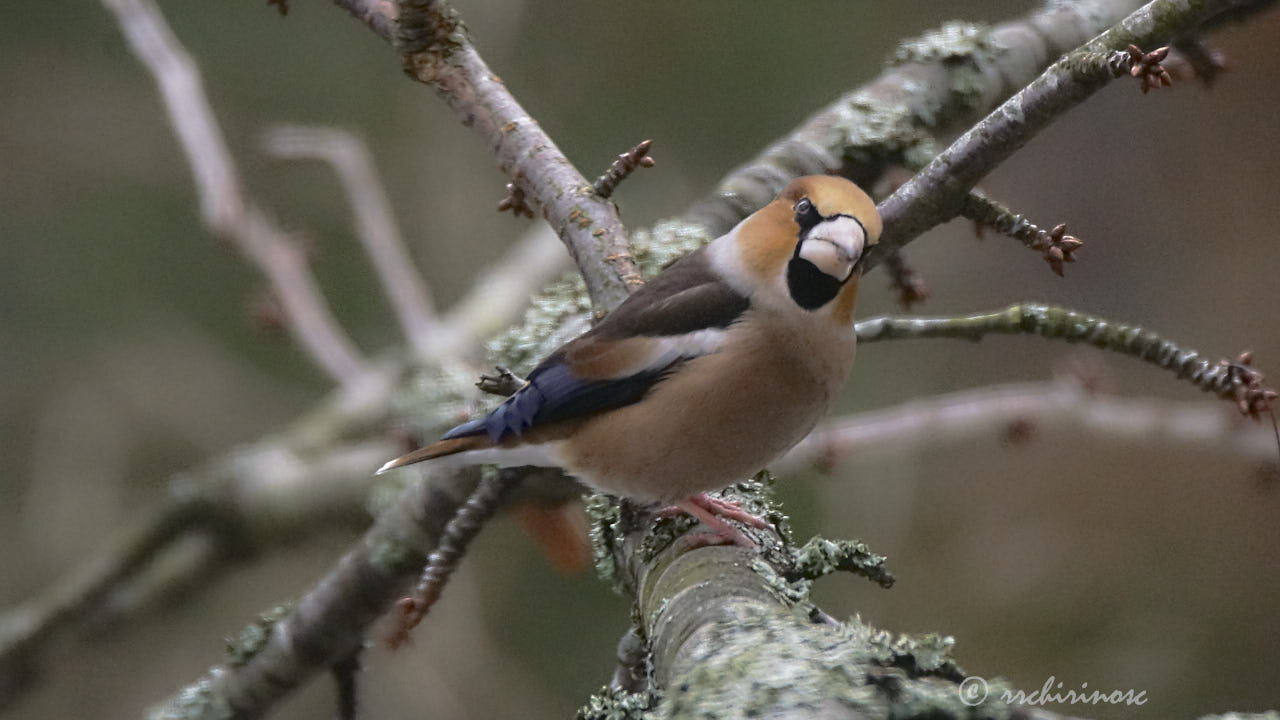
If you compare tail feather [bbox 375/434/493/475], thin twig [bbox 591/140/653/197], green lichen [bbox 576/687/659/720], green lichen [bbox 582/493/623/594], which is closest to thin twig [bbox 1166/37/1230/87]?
thin twig [bbox 591/140/653/197]

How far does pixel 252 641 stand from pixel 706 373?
1231mm

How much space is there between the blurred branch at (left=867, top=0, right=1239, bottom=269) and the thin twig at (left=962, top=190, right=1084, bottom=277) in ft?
0.08

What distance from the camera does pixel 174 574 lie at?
11.2 feet

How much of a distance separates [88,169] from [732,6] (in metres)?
3.02

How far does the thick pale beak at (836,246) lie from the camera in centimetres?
201

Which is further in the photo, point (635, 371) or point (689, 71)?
point (689, 71)

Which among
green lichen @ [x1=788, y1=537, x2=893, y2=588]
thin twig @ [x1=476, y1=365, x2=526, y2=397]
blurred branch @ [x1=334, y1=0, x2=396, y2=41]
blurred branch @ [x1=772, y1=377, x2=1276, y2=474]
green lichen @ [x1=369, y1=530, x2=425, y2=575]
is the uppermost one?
blurred branch @ [x1=334, y1=0, x2=396, y2=41]

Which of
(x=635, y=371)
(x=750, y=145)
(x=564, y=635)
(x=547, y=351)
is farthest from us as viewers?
(x=750, y=145)

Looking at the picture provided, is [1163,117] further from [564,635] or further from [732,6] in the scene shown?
[564,635]

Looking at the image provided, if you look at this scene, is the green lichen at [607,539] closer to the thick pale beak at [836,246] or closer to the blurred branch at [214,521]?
the thick pale beak at [836,246]

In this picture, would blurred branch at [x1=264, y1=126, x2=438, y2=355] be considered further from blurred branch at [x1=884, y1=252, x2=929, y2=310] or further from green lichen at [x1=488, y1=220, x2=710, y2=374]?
blurred branch at [x1=884, y1=252, x2=929, y2=310]

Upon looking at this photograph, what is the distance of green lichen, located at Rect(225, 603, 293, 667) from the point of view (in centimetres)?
263

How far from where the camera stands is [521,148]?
2.49 m

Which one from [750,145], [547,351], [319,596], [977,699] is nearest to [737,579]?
[977,699]
